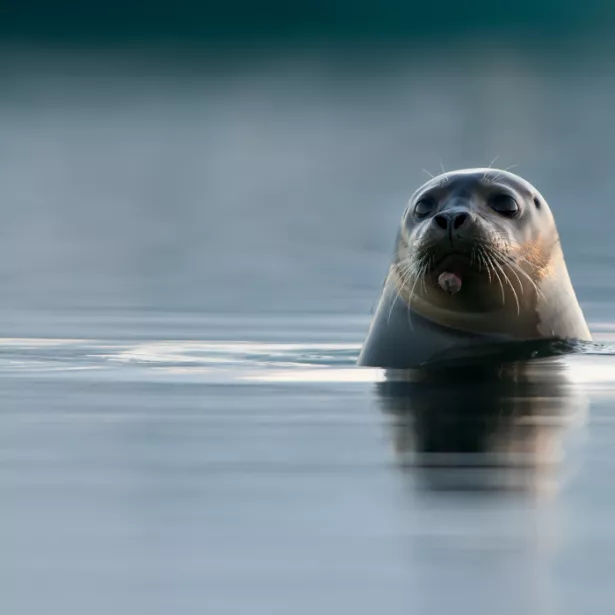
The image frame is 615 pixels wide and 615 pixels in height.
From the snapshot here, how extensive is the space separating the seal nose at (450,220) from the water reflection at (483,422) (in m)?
0.75

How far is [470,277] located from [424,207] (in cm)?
57

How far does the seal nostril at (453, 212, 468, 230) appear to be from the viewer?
8.27 m

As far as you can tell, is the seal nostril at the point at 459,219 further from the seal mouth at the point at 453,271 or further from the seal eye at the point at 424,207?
the seal eye at the point at 424,207

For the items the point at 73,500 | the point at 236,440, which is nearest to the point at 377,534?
the point at 73,500

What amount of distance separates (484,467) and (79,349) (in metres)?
6.08

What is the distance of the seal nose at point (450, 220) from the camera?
8.25m

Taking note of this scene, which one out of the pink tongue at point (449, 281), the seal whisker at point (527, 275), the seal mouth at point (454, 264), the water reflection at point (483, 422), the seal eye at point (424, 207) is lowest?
the water reflection at point (483, 422)

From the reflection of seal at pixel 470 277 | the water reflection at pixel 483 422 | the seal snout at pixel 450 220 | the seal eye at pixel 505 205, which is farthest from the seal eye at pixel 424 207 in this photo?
the water reflection at pixel 483 422

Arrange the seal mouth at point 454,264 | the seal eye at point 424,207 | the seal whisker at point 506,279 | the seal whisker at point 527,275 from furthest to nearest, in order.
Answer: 1. the seal eye at point 424,207
2. the seal whisker at point 527,275
3. the seal whisker at point 506,279
4. the seal mouth at point 454,264

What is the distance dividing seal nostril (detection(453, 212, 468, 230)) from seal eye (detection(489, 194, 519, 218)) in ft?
2.16

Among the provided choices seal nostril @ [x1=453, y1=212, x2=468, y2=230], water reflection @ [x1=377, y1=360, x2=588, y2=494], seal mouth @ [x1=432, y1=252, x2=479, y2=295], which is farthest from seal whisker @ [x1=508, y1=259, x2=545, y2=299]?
water reflection @ [x1=377, y1=360, x2=588, y2=494]

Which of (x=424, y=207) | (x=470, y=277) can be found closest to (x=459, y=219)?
(x=470, y=277)

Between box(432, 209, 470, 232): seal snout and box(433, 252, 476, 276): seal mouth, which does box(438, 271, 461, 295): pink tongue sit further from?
box(432, 209, 470, 232): seal snout

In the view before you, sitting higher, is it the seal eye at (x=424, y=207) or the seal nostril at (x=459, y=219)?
the seal eye at (x=424, y=207)
